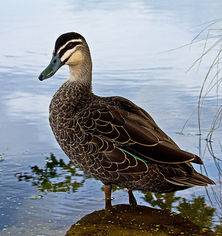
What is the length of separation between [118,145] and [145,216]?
0.53m

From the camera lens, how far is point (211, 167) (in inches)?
216

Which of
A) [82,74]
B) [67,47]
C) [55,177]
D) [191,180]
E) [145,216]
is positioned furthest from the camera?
[55,177]

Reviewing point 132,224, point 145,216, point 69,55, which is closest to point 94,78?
point 69,55

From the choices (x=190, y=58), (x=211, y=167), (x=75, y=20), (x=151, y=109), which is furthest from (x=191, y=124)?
(x=75, y=20)

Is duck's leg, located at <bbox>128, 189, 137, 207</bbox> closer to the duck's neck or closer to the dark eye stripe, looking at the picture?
the duck's neck

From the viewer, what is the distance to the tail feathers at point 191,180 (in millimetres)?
4605

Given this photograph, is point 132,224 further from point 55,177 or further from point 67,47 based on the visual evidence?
point 67,47

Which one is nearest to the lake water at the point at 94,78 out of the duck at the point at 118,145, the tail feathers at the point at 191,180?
the duck at the point at 118,145

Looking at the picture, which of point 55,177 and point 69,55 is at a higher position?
point 69,55

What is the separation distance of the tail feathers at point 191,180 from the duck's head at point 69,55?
117 centimetres

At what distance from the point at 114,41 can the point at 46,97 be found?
8.29 feet

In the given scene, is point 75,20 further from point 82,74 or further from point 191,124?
point 82,74

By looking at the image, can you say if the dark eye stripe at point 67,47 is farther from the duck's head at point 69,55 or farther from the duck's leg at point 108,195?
the duck's leg at point 108,195

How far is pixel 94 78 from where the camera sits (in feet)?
24.6
